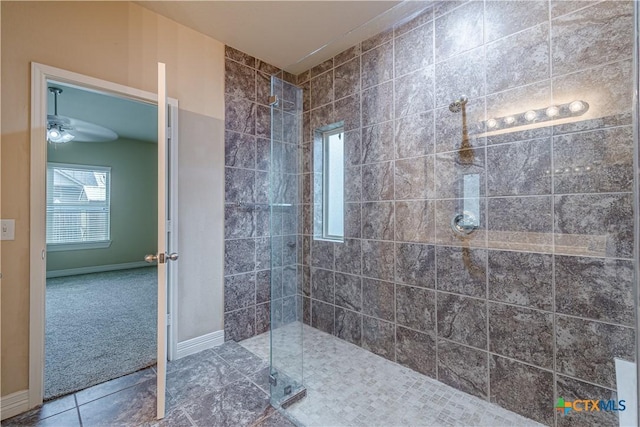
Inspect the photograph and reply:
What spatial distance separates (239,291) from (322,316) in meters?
0.82

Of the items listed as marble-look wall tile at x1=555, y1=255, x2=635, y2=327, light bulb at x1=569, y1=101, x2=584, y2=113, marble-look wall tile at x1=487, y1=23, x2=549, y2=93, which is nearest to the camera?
marble-look wall tile at x1=555, y1=255, x2=635, y2=327

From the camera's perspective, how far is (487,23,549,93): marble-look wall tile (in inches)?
56.6

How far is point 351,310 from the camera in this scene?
91.9 inches

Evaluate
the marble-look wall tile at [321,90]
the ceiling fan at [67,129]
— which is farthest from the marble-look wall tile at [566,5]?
the ceiling fan at [67,129]

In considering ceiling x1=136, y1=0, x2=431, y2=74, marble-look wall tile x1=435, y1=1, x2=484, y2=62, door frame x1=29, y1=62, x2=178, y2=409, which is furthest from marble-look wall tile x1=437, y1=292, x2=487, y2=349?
door frame x1=29, y1=62, x2=178, y2=409

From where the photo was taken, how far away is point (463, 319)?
1.72m

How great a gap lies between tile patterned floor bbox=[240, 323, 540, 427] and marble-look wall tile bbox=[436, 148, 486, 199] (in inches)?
50.0

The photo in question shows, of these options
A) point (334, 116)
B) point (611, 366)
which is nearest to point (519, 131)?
point (611, 366)

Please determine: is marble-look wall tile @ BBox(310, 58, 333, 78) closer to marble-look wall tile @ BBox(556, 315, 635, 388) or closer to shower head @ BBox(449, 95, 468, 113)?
shower head @ BBox(449, 95, 468, 113)

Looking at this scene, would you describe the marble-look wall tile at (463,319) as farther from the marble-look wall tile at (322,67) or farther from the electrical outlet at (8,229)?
the electrical outlet at (8,229)

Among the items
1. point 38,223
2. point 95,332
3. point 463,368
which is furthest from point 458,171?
point 95,332

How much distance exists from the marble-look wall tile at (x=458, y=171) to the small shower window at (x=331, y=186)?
2.78ft

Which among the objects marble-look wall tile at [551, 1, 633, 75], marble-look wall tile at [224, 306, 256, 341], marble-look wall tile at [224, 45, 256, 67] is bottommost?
marble-look wall tile at [224, 306, 256, 341]

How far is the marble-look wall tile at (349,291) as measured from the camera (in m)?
2.29
